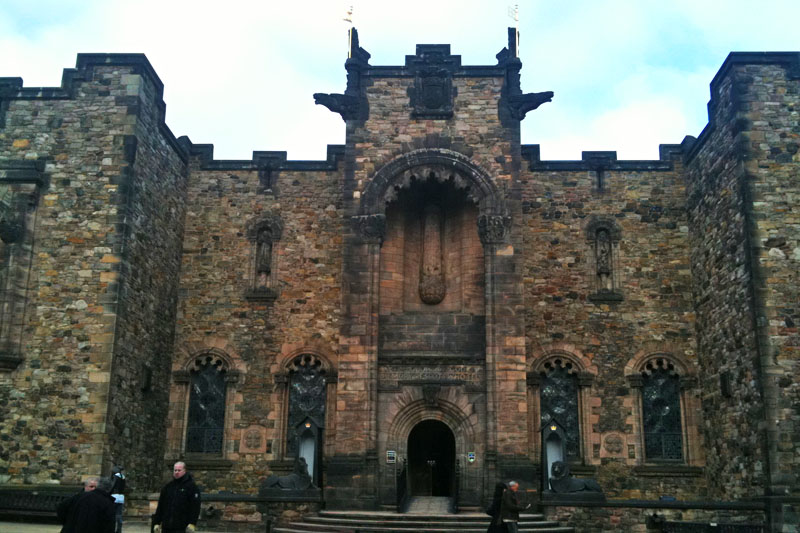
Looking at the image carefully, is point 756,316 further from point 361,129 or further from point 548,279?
point 361,129

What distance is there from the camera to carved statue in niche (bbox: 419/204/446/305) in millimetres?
22875

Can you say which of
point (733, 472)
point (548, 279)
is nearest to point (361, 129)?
point (548, 279)

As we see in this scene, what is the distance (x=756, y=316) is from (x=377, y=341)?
867 centimetres

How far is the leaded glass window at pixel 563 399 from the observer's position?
23078 mm

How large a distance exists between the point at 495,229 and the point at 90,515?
13.9 meters

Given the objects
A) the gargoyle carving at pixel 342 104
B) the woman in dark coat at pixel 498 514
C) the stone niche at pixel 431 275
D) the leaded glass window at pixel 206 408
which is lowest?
the woman in dark coat at pixel 498 514

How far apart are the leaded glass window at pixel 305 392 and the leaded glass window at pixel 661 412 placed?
8.65m

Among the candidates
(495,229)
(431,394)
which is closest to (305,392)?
(431,394)

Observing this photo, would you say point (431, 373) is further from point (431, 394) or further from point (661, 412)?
point (661, 412)

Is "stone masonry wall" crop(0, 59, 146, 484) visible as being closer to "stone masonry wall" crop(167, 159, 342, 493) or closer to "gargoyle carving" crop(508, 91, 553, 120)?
"stone masonry wall" crop(167, 159, 342, 493)

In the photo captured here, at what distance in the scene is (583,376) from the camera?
2316 centimetres

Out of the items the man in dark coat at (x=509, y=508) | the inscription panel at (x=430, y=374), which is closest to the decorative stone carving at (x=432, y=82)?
the inscription panel at (x=430, y=374)

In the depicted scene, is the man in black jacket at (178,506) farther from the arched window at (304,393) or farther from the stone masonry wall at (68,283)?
the arched window at (304,393)

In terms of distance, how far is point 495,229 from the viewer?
21562 mm
